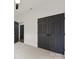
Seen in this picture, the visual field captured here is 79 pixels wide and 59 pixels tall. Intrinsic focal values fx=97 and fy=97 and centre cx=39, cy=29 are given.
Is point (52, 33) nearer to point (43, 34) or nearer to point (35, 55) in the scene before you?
point (43, 34)

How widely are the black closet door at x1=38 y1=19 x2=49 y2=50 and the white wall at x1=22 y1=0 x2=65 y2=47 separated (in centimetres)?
38

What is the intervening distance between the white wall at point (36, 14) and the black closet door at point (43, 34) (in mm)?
378

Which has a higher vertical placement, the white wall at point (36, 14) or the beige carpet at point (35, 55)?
the white wall at point (36, 14)

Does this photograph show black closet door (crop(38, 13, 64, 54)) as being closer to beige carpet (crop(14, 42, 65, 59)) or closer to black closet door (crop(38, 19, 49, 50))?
black closet door (crop(38, 19, 49, 50))

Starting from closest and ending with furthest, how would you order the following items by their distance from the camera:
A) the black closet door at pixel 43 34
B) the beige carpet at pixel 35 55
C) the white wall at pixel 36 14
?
1. the beige carpet at pixel 35 55
2. the white wall at pixel 36 14
3. the black closet door at pixel 43 34

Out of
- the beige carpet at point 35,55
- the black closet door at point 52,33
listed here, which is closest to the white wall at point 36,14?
the black closet door at point 52,33

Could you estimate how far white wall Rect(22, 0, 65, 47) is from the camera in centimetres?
468

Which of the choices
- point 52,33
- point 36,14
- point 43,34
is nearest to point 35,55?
point 52,33

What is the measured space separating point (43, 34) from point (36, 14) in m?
1.66

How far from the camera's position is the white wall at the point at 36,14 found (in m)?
4.68

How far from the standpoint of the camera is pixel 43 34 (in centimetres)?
588

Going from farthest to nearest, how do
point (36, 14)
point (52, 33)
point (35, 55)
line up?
point (36, 14), point (52, 33), point (35, 55)

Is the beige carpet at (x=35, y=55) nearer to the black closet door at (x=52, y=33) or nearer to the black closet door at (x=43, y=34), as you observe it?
the black closet door at (x=52, y=33)

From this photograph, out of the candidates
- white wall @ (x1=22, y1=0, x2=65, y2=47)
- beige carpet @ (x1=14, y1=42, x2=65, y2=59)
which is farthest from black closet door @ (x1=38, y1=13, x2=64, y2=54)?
beige carpet @ (x1=14, y1=42, x2=65, y2=59)
